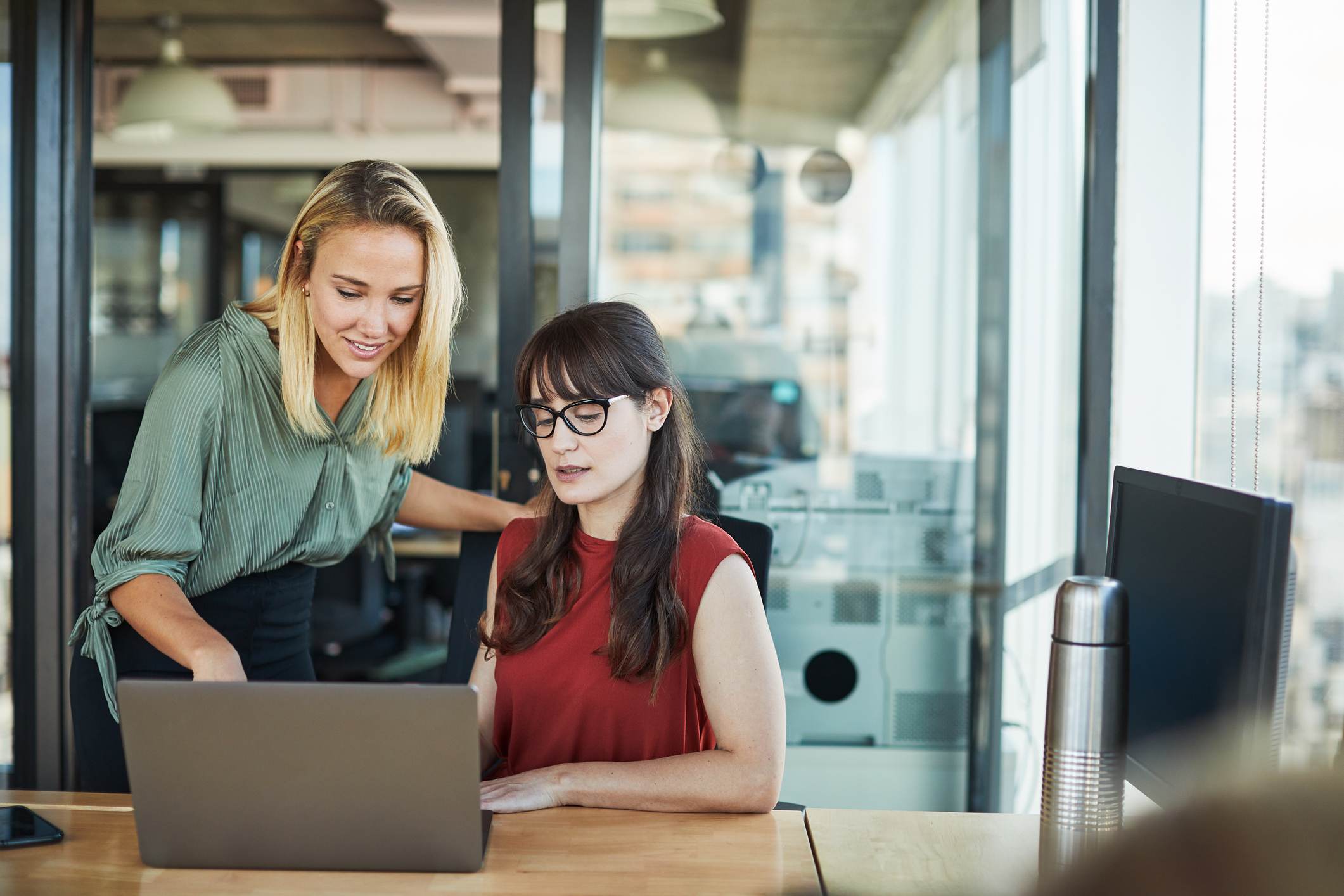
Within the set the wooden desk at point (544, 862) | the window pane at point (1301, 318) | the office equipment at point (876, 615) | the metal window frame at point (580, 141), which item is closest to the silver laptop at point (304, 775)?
the wooden desk at point (544, 862)

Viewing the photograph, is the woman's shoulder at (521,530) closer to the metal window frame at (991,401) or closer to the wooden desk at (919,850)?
the wooden desk at (919,850)

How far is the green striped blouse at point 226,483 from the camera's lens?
5.84 feet

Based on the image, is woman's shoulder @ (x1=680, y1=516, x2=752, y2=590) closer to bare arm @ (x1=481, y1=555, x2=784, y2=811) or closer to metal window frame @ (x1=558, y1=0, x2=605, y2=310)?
bare arm @ (x1=481, y1=555, x2=784, y2=811)

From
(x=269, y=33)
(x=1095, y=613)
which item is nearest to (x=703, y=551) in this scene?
(x=1095, y=613)

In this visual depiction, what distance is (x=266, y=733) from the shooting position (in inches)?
46.5

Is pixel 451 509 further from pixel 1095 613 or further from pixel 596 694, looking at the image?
pixel 1095 613

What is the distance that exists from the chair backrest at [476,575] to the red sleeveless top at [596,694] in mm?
202

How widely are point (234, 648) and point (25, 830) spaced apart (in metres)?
0.50

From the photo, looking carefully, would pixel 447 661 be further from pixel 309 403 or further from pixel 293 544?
pixel 309 403

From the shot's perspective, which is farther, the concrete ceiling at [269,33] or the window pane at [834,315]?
the concrete ceiling at [269,33]

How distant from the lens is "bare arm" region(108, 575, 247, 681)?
60.5 inches

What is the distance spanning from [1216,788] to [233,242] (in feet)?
25.2

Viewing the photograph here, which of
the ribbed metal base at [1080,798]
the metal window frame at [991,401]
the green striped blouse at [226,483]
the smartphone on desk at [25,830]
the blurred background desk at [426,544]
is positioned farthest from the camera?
the blurred background desk at [426,544]

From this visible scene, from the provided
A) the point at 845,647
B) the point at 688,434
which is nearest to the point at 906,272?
the point at 845,647
